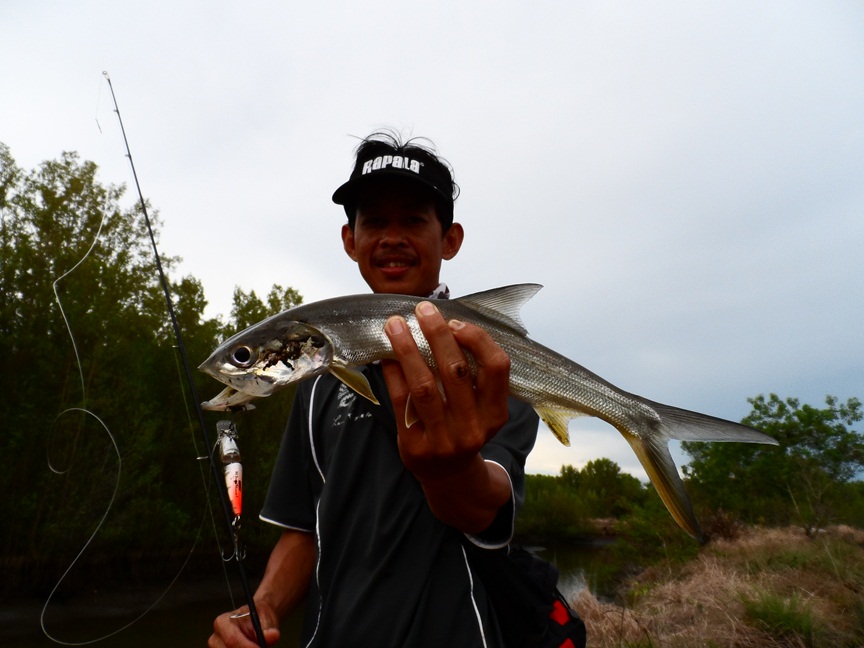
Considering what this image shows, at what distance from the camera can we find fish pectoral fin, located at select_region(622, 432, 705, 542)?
2482 mm

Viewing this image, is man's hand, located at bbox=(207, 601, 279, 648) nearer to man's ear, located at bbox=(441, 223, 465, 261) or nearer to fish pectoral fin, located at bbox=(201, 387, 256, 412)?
fish pectoral fin, located at bbox=(201, 387, 256, 412)

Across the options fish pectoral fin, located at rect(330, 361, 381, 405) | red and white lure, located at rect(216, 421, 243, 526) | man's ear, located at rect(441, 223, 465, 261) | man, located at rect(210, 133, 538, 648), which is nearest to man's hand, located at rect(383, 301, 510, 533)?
man, located at rect(210, 133, 538, 648)

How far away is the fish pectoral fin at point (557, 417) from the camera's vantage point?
287cm

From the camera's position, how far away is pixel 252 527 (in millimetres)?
32094

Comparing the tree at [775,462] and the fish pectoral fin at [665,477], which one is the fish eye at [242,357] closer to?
the fish pectoral fin at [665,477]

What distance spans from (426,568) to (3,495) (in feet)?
73.5

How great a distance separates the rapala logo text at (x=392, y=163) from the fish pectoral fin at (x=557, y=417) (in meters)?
1.47

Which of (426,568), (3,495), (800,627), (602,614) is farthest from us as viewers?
(3,495)

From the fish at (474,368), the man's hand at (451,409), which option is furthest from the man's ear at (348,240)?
the man's hand at (451,409)

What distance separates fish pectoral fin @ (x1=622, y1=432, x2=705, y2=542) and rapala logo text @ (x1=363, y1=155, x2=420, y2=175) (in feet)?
5.88

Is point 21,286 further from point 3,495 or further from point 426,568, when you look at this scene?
point 426,568

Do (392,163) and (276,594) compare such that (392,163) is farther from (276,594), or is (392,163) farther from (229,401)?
(276,594)

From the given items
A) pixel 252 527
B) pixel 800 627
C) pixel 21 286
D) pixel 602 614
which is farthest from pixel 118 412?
pixel 800 627

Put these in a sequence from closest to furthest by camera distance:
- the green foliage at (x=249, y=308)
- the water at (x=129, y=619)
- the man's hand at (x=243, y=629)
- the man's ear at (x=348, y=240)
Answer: the man's hand at (x=243, y=629) → the man's ear at (x=348, y=240) → the water at (x=129, y=619) → the green foliage at (x=249, y=308)
